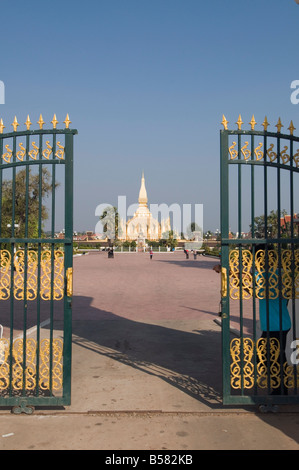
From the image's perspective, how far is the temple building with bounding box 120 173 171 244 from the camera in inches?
2960

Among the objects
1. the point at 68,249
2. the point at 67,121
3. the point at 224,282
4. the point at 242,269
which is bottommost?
the point at 224,282

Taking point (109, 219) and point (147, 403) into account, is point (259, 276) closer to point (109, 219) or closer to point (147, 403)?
point (147, 403)

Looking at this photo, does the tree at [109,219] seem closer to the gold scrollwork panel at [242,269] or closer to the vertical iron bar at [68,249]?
the vertical iron bar at [68,249]

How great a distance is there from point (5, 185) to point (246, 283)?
113ft

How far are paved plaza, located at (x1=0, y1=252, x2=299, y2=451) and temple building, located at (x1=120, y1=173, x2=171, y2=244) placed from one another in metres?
65.5

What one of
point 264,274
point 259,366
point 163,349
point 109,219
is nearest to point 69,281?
point 264,274

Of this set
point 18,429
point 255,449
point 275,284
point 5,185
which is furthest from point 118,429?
point 5,185

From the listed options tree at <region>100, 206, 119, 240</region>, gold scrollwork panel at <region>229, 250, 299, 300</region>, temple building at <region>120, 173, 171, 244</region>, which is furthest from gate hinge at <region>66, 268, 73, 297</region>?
temple building at <region>120, 173, 171, 244</region>

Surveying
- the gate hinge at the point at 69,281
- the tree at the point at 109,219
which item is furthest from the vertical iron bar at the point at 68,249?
the tree at the point at 109,219

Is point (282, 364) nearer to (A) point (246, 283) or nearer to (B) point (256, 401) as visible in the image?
(B) point (256, 401)

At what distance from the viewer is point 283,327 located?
181 inches

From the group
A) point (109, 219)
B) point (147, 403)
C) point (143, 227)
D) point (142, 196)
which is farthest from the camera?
point (142, 196)

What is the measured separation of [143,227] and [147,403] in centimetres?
7270

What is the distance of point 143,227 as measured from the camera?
77.1 meters
